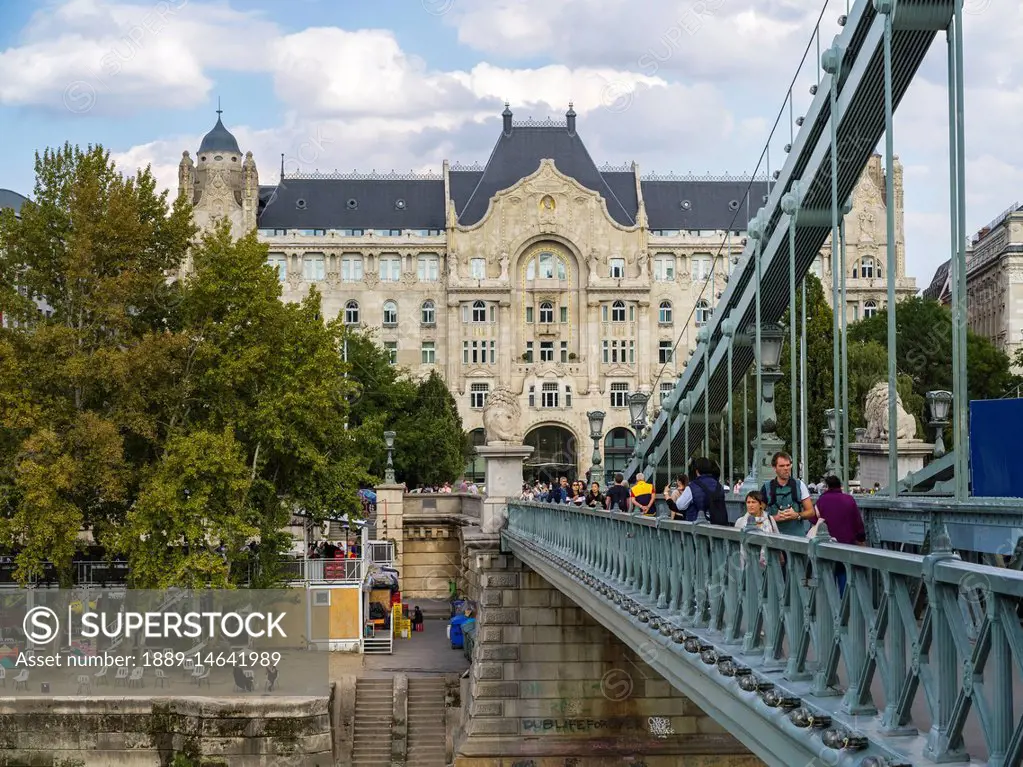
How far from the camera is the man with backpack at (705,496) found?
496 inches

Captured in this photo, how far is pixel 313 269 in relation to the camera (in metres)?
90.8

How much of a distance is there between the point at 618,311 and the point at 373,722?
5631 centimetres

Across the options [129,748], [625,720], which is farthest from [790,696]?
[129,748]

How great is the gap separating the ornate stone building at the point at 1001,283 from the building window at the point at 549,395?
2277cm

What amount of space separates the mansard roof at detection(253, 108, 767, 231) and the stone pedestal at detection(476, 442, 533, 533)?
57.7m

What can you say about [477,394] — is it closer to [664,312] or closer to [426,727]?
[664,312]

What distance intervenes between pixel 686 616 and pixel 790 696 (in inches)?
143

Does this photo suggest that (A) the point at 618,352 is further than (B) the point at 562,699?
Yes

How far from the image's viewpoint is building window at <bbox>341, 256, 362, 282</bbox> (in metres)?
90.6

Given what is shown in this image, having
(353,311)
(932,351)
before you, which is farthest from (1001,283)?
(353,311)

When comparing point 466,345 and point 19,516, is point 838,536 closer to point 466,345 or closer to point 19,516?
point 19,516

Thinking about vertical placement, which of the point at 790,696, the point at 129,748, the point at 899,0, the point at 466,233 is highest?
the point at 466,233

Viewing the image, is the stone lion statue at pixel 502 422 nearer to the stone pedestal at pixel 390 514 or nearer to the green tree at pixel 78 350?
the green tree at pixel 78 350

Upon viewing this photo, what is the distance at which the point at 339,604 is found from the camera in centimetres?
3975
